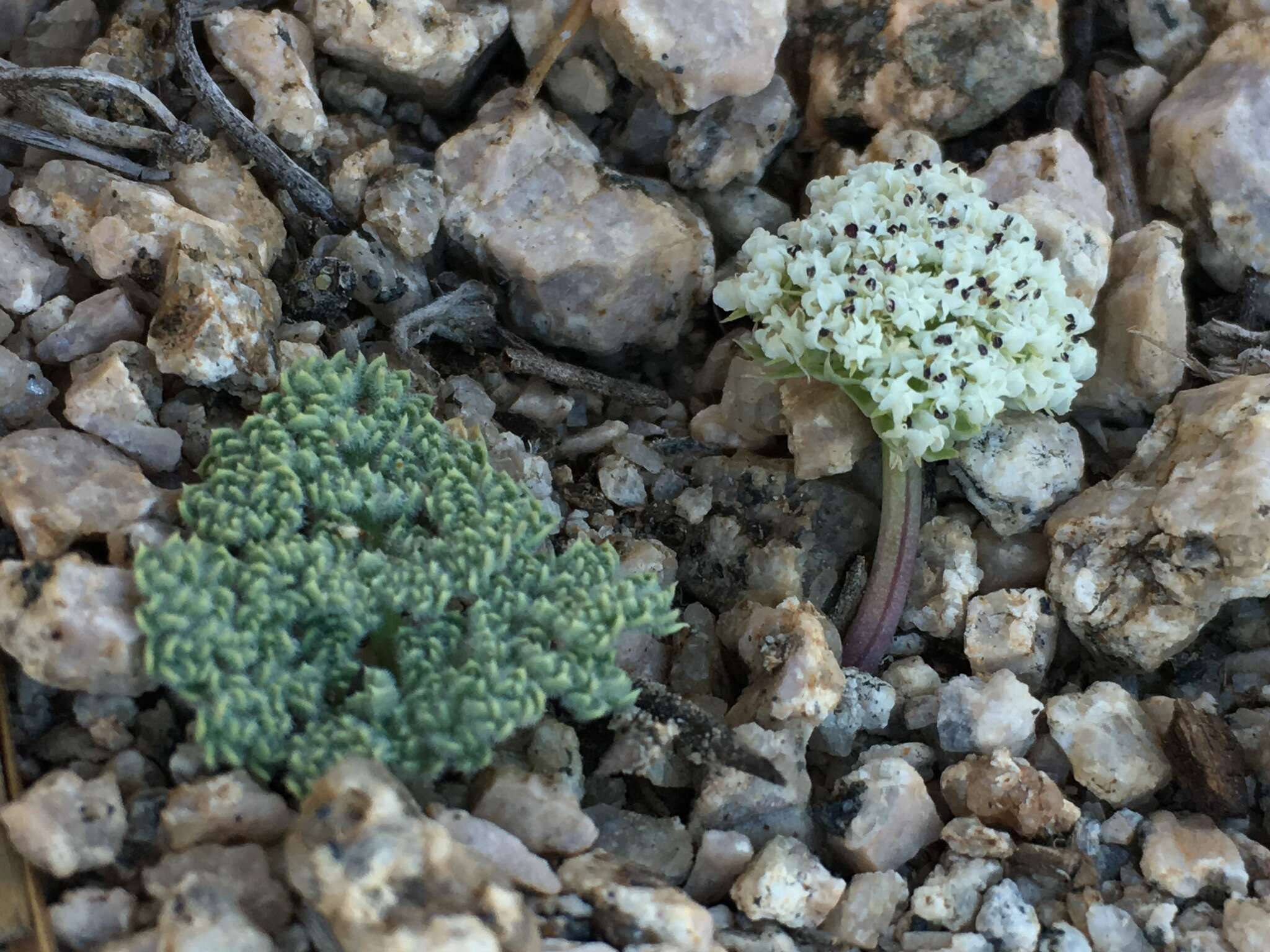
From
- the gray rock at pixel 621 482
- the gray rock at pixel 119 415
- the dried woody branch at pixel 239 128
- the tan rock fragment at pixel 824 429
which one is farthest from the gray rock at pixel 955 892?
the dried woody branch at pixel 239 128

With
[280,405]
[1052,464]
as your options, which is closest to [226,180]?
[280,405]

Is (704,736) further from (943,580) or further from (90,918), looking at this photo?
(90,918)

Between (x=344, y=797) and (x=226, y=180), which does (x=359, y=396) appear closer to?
(x=226, y=180)

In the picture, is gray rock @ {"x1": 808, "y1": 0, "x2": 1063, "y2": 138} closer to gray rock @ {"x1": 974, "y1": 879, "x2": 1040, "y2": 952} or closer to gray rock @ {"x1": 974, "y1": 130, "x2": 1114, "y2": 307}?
gray rock @ {"x1": 974, "y1": 130, "x2": 1114, "y2": 307}

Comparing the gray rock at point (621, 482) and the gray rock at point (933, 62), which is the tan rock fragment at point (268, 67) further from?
the gray rock at point (933, 62)

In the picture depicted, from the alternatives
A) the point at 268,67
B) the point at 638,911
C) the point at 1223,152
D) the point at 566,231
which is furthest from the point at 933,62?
the point at 638,911

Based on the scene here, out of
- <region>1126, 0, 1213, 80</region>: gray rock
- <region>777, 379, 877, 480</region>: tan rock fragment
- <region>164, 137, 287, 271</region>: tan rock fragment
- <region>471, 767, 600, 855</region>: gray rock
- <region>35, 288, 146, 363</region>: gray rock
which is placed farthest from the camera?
<region>1126, 0, 1213, 80</region>: gray rock

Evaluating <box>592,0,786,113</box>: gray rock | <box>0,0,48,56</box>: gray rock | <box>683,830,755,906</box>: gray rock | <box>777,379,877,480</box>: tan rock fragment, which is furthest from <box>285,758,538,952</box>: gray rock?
<box>0,0,48,56</box>: gray rock
